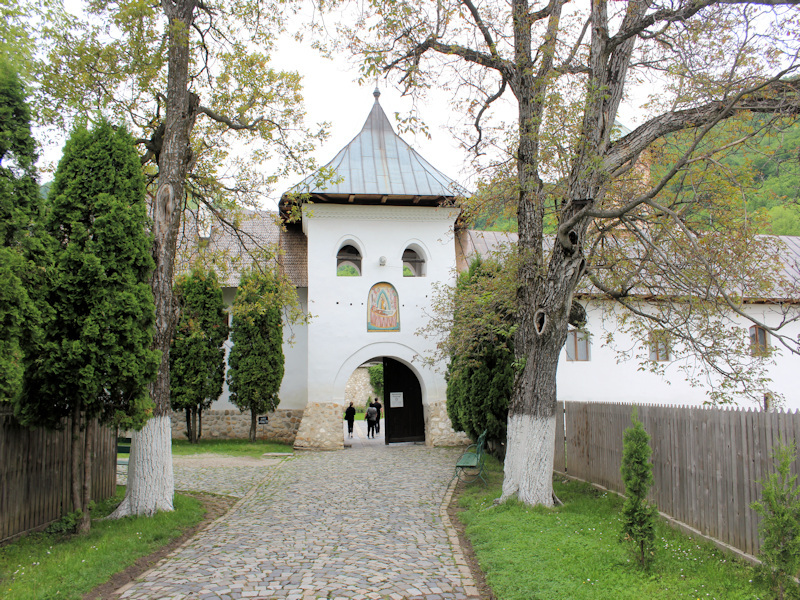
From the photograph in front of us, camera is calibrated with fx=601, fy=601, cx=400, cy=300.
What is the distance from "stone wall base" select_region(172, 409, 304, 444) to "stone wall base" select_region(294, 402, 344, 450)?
6.83ft

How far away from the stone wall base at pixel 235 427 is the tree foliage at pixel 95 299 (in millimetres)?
11054

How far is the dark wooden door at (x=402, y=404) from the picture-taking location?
18.5m

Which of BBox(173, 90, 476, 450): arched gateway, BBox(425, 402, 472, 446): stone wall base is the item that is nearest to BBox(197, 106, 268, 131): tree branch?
BBox(173, 90, 476, 450): arched gateway

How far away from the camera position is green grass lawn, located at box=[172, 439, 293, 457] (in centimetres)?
1556

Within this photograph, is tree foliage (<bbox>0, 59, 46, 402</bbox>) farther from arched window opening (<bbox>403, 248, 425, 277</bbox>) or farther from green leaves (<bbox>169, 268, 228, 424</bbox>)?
arched window opening (<bbox>403, 248, 425, 277</bbox>)

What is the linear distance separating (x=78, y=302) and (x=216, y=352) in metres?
10.8

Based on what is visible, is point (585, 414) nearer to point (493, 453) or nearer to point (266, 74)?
point (493, 453)

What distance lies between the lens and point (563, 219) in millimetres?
7984

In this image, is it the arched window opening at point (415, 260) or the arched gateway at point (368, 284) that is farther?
the arched window opening at point (415, 260)

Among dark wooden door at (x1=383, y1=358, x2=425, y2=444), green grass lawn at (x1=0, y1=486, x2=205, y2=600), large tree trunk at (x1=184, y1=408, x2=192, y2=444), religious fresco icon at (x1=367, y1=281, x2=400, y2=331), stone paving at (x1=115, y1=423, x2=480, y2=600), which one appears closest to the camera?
green grass lawn at (x1=0, y1=486, x2=205, y2=600)

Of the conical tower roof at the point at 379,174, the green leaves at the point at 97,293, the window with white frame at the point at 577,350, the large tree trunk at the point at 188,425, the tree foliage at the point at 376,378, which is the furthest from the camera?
the tree foliage at the point at 376,378

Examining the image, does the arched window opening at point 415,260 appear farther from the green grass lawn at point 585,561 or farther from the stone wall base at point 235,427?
the green grass lawn at point 585,561

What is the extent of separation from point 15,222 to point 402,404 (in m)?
14.3

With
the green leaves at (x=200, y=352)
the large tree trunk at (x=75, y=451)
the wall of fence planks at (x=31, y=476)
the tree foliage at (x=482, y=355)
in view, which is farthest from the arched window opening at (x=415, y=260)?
the large tree trunk at (x=75, y=451)
